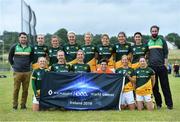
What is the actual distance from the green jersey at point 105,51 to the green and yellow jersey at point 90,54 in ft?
0.57

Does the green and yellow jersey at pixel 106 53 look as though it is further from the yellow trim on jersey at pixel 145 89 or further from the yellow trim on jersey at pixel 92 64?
the yellow trim on jersey at pixel 145 89

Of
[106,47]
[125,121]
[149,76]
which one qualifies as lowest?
[125,121]

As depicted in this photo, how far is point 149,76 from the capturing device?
11.8 metres

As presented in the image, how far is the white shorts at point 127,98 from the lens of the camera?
38.3ft

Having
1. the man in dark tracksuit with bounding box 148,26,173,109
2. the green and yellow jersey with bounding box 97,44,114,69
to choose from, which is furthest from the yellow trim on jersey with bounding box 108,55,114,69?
the man in dark tracksuit with bounding box 148,26,173,109

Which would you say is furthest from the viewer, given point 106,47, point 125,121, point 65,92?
point 106,47

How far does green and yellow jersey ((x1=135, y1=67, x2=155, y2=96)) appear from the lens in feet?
38.5

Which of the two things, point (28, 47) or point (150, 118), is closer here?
point (150, 118)

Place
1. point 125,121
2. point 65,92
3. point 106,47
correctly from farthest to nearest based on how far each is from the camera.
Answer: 1. point 106,47
2. point 65,92
3. point 125,121

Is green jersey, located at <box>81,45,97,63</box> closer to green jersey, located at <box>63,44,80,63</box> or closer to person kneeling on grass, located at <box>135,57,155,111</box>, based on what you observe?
green jersey, located at <box>63,44,80,63</box>

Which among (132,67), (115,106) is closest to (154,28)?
(132,67)

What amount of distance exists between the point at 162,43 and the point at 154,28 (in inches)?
18.7

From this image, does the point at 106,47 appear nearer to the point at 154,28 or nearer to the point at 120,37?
the point at 120,37

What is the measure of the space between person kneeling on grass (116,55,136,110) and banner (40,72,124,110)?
27 centimetres
